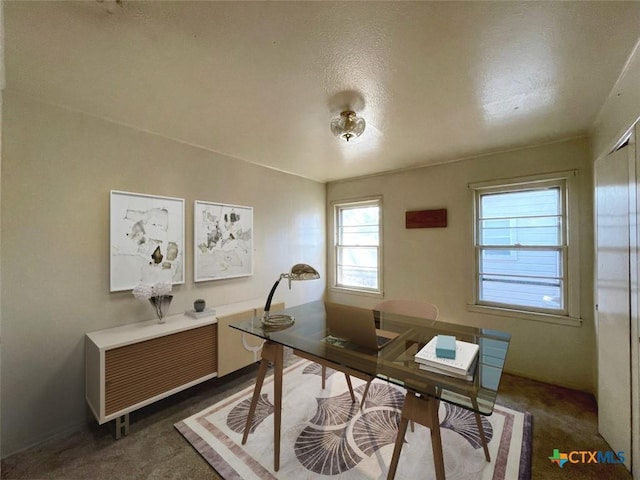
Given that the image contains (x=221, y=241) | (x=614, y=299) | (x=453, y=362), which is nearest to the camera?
(x=453, y=362)

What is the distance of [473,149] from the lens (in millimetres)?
2818

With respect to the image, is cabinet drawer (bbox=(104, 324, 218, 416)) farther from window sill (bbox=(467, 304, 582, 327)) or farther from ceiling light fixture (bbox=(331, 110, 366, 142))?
window sill (bbox=(467, 304, 582, 327))

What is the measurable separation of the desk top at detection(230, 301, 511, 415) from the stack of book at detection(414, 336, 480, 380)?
0.02m

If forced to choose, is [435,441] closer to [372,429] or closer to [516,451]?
[372,429]

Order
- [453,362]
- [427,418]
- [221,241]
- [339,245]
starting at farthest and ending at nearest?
[339,245], [221,241], [453,362], [427,418]

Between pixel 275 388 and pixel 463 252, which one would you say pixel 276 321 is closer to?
pixel 275 388

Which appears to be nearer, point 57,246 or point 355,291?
point 57,246

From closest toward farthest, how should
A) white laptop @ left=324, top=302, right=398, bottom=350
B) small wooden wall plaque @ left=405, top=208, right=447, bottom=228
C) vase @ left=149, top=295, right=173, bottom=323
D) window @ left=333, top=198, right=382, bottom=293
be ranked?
white laptop @ left=324, top=302, right=398, bottom=350 → vase @ left=149, top=295, right=173, bottom=323 → small wooden wall plaque @ left=405, top=208, right=447, bottom=228 → window @ left=333, top=198, right=382, bottom=293

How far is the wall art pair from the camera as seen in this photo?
218cm

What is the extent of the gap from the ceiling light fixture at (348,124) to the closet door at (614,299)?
1622mm

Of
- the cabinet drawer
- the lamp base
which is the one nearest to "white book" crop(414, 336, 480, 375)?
the lamp base

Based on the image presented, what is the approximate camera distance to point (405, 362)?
1.37 meters

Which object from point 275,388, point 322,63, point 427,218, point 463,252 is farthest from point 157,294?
point 463,252

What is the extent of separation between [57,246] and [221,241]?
130cm
